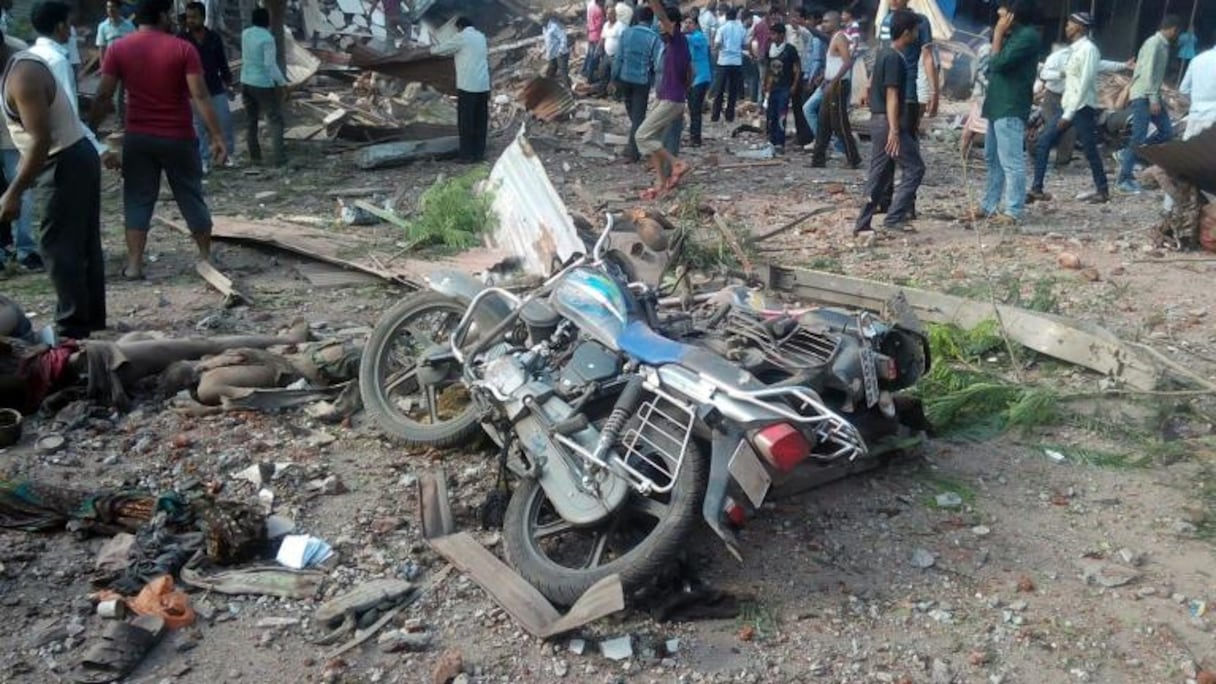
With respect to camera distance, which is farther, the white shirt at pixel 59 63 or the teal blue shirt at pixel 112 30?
the teal blue shirt at pixel 112 30

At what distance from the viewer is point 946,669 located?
3396mm

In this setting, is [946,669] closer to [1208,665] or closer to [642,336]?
[1208,665]

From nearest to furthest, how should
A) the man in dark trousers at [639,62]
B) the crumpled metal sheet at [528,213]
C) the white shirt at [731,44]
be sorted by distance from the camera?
the crumpled metal sheet at [528,213]
the man in dark trousers at [639,62]
the white shirt at [731,44]

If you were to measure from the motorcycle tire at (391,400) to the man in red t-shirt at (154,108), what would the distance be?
8.83 ft

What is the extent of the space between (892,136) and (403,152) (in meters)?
5.82

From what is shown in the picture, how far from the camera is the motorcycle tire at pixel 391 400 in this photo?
4.61 meters

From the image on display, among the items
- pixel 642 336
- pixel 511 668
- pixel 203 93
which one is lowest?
pixel 511 668

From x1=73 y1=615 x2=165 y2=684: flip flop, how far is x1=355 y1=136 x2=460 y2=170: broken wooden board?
8.91 m

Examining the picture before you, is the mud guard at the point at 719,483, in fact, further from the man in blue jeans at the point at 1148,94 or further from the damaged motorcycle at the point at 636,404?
the man in blue jeans at the point at 1148,94

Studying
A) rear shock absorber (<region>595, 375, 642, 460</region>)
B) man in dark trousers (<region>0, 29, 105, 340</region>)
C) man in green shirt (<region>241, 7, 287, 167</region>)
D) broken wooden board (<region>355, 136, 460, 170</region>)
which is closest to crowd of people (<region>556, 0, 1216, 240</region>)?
broken wooden board (<region>355, 136, 460, 170</region>)

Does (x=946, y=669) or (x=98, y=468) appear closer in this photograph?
(x=946, y=669)

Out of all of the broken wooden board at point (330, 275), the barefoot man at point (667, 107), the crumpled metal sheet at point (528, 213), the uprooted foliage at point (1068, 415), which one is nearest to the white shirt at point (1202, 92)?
the barefoot man at point (667, 107)

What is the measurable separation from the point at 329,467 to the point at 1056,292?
5.07 m

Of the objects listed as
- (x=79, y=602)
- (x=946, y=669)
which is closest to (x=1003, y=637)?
(x=946, y=669)
